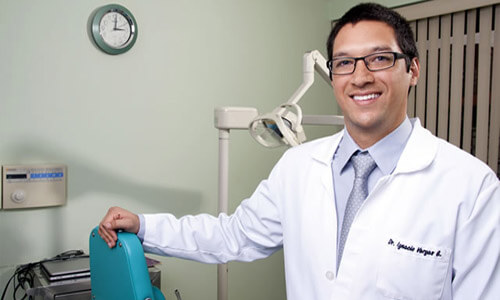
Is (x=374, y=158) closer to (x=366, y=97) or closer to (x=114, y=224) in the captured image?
(x=366, y=97)

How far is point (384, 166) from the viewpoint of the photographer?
1.25 metres

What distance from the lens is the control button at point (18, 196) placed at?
1958mm

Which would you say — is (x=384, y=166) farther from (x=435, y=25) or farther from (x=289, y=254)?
(x=435, y=25)

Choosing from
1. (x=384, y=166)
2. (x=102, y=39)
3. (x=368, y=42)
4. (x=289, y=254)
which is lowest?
(x=289, y=254)

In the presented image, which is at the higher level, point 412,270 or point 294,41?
point 294,41

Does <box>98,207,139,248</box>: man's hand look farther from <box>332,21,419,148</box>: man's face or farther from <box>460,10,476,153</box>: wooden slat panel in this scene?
<box>460,10,476,153</box>: wooden slat panel

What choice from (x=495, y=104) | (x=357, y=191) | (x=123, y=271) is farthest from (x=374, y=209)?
(x=495, y=104)

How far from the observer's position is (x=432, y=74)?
2.90 metres

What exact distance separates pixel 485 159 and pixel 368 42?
1.82 metres

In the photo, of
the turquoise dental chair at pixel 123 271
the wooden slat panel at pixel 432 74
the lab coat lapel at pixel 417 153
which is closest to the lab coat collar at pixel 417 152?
the lab coat lapel at pixel 417 153

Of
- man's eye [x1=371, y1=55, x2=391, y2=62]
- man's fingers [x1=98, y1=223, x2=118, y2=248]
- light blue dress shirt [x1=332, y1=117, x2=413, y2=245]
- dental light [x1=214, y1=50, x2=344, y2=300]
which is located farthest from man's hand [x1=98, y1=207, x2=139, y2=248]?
man's eye [x1=371, y1=55, x2=391, y2=62]

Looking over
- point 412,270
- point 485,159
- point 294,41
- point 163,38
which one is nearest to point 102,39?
point 163,38

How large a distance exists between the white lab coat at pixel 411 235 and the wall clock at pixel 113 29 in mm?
1188

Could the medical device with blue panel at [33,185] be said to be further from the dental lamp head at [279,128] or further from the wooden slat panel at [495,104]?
the wooden slat panel at [495,104]
